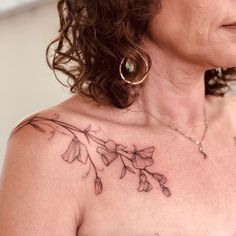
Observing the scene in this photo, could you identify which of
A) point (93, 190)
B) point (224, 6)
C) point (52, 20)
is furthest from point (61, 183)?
point (52, 20)

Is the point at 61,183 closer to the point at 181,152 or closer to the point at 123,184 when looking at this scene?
the point at 123,184

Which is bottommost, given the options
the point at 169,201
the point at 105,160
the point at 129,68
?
the point at 169,201

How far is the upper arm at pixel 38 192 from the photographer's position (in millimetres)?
1189

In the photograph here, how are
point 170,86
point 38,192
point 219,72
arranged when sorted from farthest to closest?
1. point 219,72
2. point 170,86
3. point 38,192

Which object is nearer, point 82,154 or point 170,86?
point 82,154

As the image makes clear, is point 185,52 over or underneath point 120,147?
over

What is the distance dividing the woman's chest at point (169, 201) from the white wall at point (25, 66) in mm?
750

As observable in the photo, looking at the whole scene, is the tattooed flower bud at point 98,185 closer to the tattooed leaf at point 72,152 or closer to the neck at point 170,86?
the tattooed leaf at point 72,152

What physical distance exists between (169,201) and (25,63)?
87 cm

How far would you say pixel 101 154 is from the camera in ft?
4.19

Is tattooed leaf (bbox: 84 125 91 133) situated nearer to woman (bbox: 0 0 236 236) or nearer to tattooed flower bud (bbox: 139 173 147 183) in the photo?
woman (bbox: 0 0 236 236)

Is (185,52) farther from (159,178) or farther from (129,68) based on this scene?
(159,178)

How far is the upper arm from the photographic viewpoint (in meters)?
1.19

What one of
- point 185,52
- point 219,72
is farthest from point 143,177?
point 219,72
